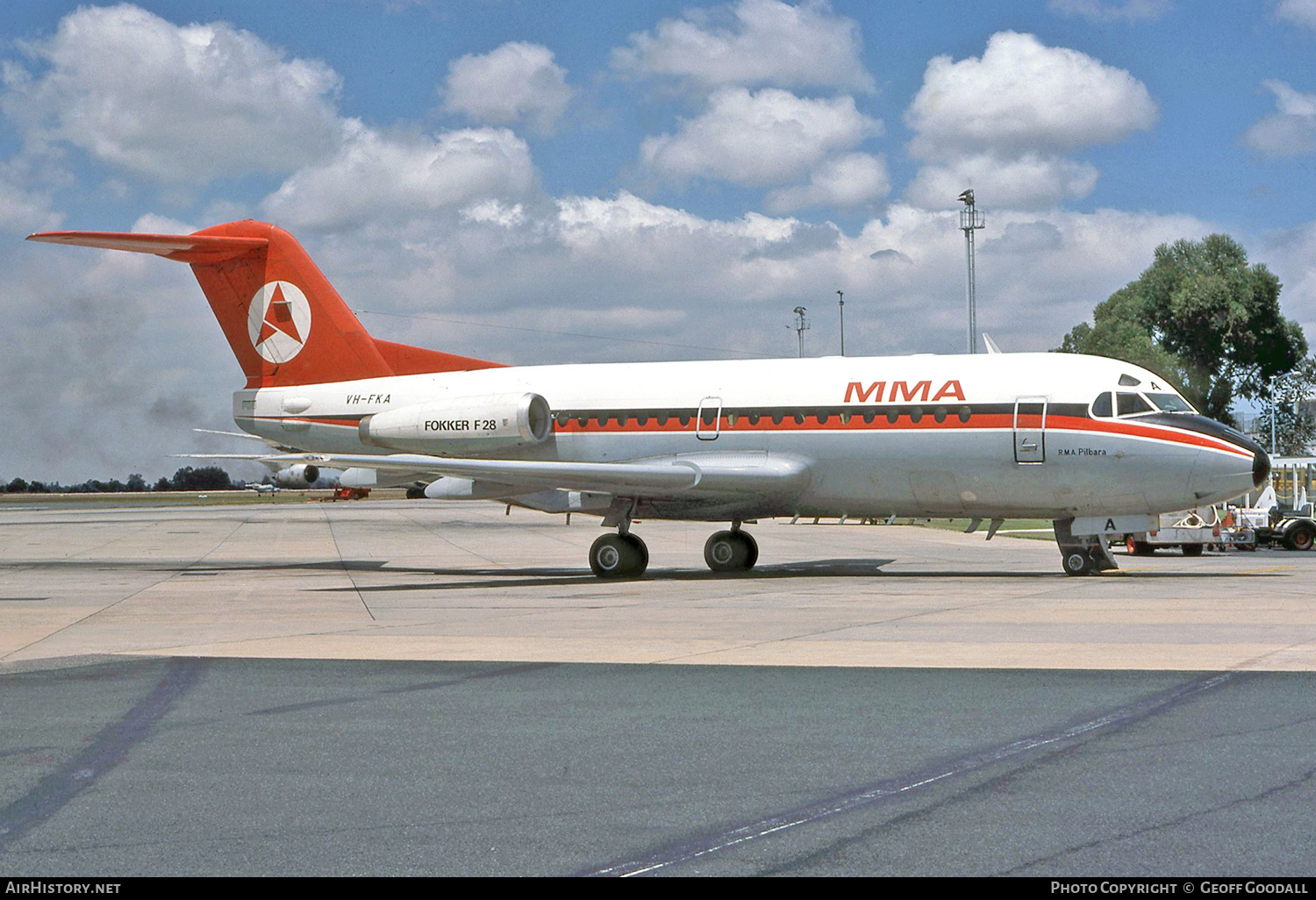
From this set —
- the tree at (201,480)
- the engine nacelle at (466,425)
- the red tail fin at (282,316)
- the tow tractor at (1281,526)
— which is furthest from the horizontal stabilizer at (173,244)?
the tree at (201,480)

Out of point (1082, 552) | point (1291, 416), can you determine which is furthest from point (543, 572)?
point (1291, 416)

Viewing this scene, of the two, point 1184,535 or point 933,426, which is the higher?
point 933,426

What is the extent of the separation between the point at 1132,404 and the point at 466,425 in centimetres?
1219

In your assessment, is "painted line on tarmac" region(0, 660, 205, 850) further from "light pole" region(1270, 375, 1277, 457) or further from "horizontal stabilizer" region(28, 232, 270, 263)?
"light pole" region(1270, 375, 1277, 457)

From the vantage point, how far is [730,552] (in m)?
25.2

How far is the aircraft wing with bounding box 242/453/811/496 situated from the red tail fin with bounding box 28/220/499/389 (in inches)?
182

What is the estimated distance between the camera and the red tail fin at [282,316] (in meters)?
28.2

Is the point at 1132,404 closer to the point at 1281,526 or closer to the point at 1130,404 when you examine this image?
the point at 1130,404

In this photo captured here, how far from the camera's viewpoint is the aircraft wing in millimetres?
22969

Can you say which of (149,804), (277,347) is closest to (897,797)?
(149,804)

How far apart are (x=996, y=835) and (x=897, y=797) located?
Result: 787mm

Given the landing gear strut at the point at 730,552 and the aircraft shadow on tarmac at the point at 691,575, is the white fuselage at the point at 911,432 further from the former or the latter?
the aircraft shadow on tarmac at the point at 691,575

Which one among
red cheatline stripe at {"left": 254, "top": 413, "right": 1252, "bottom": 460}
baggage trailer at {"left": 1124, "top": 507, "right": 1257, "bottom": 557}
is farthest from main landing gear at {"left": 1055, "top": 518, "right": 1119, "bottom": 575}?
baggage trailer at {"left": 1124, "top": 507, "right": 1257, "bottom": 557}

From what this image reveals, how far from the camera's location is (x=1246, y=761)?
7.25 metres
